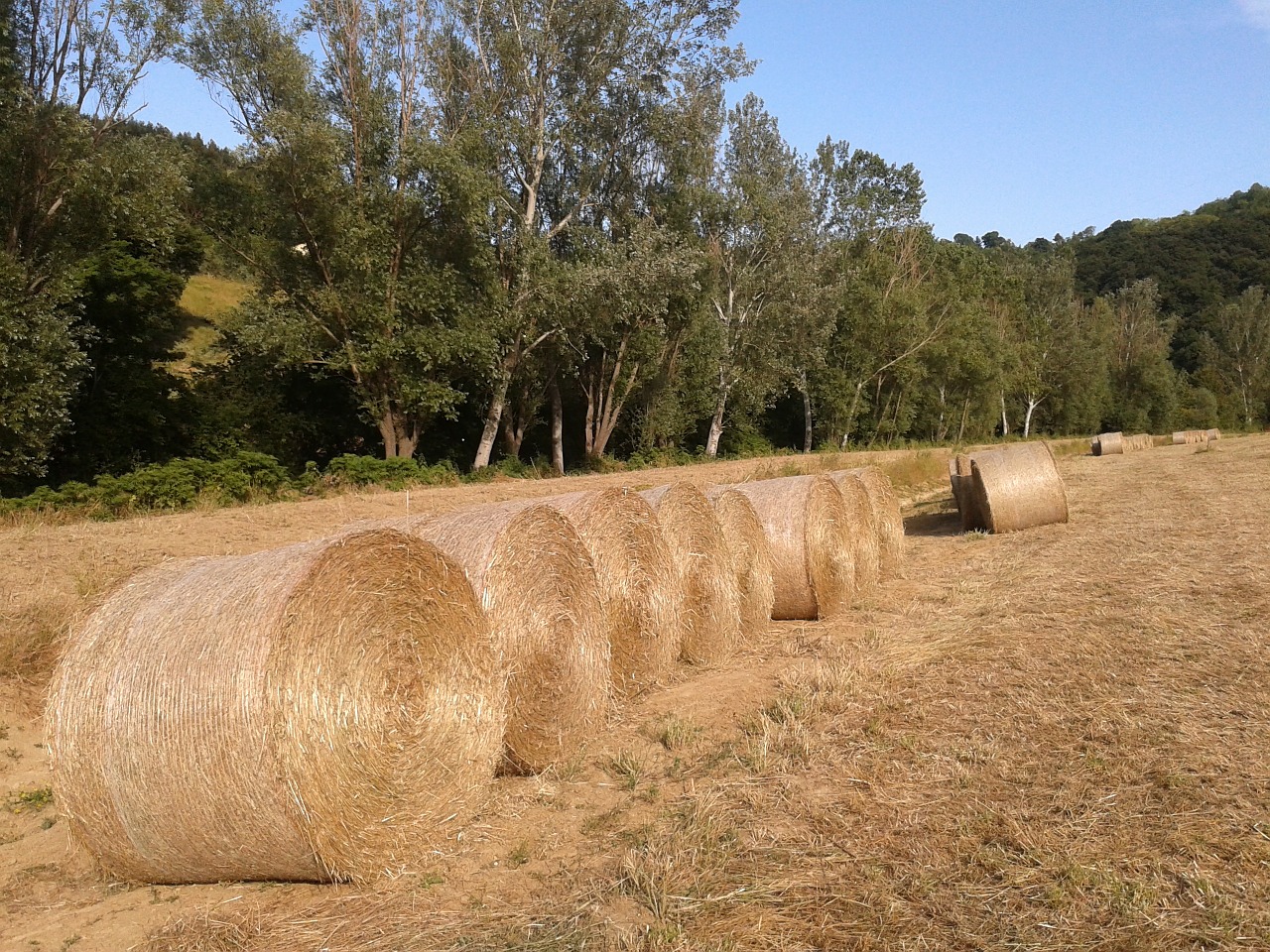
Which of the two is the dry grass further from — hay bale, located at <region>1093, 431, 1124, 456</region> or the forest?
hay bale, located at <region>1093, 431, 1124, 456</region>

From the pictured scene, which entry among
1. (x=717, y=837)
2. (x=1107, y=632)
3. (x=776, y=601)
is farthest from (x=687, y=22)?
(x=717, y=837)

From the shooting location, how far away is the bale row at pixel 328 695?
4199 mm

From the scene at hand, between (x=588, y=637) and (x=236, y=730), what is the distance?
112 inches

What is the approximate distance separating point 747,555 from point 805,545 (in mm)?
786

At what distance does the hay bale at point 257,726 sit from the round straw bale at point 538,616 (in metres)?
0.84

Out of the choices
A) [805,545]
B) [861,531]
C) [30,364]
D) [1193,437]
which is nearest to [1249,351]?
[1193,437]

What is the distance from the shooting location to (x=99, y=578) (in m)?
8.91

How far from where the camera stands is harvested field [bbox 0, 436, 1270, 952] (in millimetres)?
3719

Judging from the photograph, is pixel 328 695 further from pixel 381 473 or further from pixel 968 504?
pixel 381 473

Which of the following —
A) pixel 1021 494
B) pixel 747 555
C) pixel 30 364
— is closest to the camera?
pixel 747 555

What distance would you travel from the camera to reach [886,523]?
1230cm

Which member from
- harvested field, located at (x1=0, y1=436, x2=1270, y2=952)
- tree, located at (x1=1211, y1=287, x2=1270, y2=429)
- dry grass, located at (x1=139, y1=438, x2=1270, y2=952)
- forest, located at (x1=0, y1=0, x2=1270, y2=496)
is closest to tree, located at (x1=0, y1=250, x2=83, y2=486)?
forest, located at (x1=0, y1=0, x2=1270, y2=496)

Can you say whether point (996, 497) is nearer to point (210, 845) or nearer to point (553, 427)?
point (210, 845)

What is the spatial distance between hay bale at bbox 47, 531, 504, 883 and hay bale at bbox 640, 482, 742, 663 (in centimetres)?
354
